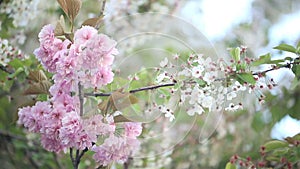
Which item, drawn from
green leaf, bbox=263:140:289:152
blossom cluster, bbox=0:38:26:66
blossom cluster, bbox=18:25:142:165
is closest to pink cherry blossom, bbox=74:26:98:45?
blossom cluster, bbox=18:25:142:165

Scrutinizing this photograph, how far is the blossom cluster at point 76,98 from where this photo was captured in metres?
0.90

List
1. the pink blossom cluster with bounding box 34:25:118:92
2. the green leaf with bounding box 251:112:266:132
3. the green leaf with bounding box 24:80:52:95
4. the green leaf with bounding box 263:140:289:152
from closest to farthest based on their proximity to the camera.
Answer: the pink blossom cluster with bounding box 34:25:118:92 → the green leaf with bounding box 24:80:52:95 → the green leaf with bounding box 263:140:289:152 → the green leaf with bounding box 251:112:266:132

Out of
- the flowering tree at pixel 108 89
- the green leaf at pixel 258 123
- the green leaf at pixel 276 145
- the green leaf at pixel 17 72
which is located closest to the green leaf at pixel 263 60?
the flowering tree at pixel 108 89

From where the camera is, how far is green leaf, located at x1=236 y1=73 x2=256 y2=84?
0.94 meters

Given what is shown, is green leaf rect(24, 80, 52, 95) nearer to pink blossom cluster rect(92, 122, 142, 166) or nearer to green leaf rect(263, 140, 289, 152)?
pink blossom cluster rect(92, 122, 142, 166)

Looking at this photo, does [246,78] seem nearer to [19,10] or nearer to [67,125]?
[67,125]

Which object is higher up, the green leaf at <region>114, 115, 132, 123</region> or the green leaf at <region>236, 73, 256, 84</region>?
the green leaf at <region>236, 73, 256, 84</region>

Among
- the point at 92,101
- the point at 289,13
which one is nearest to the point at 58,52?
the point at 92,101

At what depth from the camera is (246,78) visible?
3.11 feet

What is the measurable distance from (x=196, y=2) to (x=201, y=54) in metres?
1.22

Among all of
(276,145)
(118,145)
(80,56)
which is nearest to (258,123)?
(276,145)

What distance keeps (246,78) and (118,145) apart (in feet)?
0.86

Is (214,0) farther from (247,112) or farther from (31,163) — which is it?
(31,163)

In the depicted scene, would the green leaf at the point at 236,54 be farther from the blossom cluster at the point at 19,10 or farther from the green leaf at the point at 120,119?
the blossom cluster at the point at 19,10
